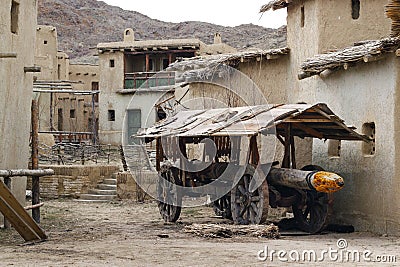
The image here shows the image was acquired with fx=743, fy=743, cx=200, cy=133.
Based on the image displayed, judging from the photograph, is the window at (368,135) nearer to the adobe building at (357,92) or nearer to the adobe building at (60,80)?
the adobe building at (357,92)

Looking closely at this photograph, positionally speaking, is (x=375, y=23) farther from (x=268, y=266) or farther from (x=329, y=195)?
(x=268, y=266)

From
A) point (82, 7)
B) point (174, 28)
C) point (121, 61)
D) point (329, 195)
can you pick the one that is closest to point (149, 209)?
point (329, 195)

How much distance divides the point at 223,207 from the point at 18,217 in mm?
6281

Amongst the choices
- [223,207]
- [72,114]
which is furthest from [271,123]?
[72,114]

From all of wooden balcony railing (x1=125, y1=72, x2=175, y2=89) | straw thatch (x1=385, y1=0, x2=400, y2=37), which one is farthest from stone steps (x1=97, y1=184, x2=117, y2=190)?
wooden balcony railing (x1=125, y1=72, x2=175, y2=89)

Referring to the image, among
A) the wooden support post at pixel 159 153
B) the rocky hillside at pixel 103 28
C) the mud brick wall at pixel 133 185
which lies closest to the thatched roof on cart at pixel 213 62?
the wooden support post at pixel 159 153

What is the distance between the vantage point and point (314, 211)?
14172 millimetres

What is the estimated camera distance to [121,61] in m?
39.3

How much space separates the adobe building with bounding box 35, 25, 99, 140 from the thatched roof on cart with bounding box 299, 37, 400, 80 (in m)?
21.8

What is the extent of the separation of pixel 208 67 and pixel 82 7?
65.8 meters

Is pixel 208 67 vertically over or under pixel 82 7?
under

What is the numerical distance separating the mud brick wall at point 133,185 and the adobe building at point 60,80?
42.5 feet

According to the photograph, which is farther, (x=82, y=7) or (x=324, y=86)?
(x=82, y=7)

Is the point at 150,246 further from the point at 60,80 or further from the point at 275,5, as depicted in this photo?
the point at 60,80
